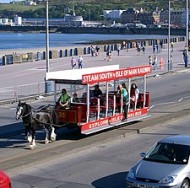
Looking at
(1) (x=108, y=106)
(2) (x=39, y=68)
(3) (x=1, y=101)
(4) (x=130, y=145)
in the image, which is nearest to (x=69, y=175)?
(4) (x=130, y=145)

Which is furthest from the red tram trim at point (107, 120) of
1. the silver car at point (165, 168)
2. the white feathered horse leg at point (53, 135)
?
the silver car at point (165, 168)

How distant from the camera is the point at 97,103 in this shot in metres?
21.1

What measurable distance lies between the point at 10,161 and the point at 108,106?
20.2ft

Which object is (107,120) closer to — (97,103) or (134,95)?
(97,103)

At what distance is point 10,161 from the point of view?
16578 mm


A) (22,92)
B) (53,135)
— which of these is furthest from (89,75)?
(22,92)

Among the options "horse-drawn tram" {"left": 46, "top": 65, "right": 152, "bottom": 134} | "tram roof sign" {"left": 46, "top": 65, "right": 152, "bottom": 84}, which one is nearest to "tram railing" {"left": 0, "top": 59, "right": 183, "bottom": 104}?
"horse-drawn tram" {"left": 46, "top": 65, "right": 152, "bottom": 134}

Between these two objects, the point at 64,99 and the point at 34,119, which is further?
the point at 64,99

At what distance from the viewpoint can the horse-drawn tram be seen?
794 inches

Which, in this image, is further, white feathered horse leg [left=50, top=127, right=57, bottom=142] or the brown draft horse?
white feathered horse leg [left=50, top=127, right=57, bottom=142]

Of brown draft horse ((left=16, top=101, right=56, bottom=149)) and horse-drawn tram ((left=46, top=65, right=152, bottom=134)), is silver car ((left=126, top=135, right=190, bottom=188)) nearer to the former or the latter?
brown draft horse ((left=16, top=101, right=56, bottom=149))

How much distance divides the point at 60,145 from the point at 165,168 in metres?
6.20

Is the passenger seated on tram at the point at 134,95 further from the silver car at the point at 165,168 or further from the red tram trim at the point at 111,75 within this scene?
the silver car at the point at 165,168

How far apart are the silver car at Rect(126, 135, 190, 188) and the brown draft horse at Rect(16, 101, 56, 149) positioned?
5328 millimetres
